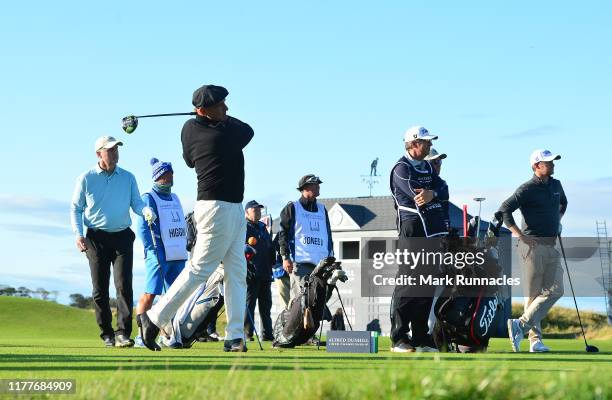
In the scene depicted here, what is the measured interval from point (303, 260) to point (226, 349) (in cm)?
426

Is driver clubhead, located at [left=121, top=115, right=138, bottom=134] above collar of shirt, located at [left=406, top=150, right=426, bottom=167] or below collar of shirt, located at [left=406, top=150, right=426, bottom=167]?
above

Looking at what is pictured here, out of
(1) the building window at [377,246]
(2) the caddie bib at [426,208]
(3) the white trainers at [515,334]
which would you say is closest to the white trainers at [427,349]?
(2) the caddie bib at [426,208]

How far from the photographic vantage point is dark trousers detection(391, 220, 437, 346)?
11578mm

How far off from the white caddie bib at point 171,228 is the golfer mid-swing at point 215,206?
2789mm

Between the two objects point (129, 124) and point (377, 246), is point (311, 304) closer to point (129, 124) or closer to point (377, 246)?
point (129, 124)

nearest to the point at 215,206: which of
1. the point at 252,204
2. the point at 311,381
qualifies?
the point at 311,381

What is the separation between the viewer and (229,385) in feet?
17.8

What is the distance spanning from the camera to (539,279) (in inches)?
540

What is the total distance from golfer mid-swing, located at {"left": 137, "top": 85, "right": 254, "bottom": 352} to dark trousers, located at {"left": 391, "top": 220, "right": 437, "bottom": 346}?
6.42ft

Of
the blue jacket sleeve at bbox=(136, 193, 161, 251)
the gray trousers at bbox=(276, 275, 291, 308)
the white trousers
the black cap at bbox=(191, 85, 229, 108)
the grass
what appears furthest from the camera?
the gray trousers at bbox=(276, 275, 291, 308)

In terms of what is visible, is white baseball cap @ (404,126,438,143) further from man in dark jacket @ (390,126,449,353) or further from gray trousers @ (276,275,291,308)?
gray trousers @ (276,275,291,308)

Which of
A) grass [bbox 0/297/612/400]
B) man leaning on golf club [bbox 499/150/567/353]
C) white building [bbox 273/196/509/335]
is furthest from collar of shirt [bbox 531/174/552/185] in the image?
white building [bbox 273/196/509/335]

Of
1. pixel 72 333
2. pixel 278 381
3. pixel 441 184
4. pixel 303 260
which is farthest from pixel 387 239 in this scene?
pixel 278 381

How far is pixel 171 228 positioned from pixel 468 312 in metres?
3.64
